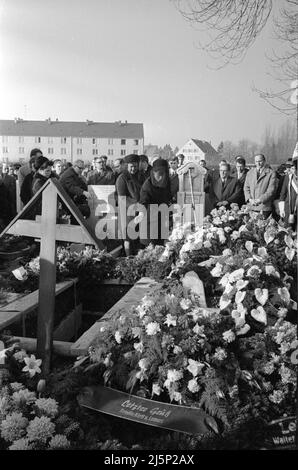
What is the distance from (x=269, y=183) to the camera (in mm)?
7086

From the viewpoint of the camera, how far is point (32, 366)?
288 cm

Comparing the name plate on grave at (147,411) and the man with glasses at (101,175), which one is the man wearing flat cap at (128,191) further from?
the name plate on grave at (147,411)

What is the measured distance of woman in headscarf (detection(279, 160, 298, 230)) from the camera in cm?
645

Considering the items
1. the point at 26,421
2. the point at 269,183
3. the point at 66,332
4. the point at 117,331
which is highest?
the point at 269,183

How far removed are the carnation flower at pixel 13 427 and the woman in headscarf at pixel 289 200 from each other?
456cm

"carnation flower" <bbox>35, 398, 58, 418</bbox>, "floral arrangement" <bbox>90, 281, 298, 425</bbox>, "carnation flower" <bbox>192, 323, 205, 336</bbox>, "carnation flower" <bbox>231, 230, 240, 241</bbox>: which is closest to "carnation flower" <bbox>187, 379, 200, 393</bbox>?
"floral arrangement" <bbox>90, 281, 298, 425</bbox>

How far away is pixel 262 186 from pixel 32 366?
16.5 ft

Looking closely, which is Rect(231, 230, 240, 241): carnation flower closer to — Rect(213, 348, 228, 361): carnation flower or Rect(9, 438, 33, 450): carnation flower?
Rect(213, 348, 228, 361): carnation flower

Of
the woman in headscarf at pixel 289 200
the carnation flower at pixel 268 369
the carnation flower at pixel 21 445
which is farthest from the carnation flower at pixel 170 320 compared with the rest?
the woman in headscarf at pixel 289 200

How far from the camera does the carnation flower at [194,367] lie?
8.91 ft

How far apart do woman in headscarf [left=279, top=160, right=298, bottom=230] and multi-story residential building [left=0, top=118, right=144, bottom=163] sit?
2.12 metres
